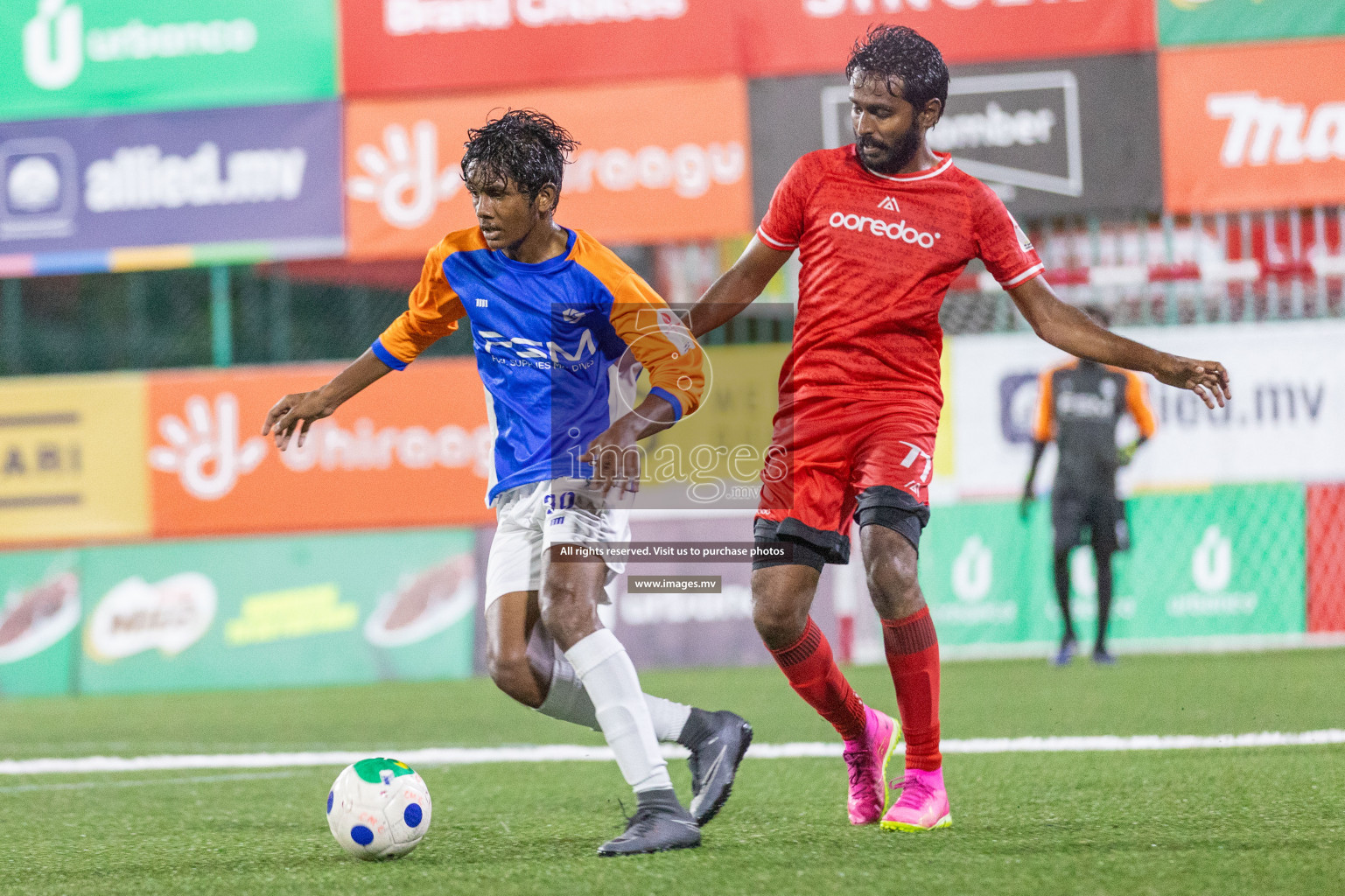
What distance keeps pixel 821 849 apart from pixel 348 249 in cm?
779

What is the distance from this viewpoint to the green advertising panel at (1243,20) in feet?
34.1

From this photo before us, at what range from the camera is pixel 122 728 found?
27.6 feet

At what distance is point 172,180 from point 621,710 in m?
8.09

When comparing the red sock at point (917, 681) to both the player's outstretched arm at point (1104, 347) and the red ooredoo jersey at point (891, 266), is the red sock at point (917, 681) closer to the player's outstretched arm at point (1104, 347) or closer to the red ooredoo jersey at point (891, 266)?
the red ooredoo jersey at point (891, 266)

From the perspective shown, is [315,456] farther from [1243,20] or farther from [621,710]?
[621,710]

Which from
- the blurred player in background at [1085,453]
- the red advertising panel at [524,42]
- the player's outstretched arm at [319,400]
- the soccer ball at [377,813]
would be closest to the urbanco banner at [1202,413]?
the blurred player in background at [1085,453]

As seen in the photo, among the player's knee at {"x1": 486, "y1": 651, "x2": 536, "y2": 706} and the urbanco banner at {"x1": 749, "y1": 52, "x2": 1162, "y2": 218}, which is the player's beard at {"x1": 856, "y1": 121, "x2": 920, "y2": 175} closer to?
the player's knee at {"x1": 486, "y1": 651, "x2": 536, "y2": 706}

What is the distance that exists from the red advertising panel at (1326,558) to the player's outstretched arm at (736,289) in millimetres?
7101

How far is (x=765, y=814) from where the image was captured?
475 cm

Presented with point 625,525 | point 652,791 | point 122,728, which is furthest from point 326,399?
point 122,728

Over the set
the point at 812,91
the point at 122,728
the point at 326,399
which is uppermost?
the point at 812,91

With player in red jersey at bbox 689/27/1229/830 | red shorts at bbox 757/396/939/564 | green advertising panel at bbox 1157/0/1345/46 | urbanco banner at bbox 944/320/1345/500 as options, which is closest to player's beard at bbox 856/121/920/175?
player in red jersey at bbox 689/27/1229/830

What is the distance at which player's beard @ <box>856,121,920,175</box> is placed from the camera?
4285mm

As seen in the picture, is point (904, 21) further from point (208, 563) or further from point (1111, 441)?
point (208, 563)
